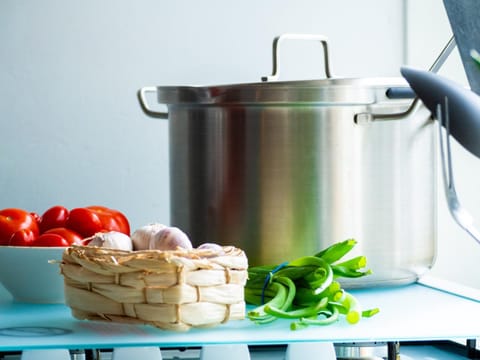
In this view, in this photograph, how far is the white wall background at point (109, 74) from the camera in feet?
5.94

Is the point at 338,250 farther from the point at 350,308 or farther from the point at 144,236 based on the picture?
the point at 144,236

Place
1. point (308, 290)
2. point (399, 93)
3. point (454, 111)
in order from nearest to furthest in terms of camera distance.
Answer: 1. point (454, 111)
2. point (308, 290)
3. point (399, 93)

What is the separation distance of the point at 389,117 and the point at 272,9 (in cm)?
98

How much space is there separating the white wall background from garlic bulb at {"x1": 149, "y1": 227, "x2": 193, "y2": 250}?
103cm

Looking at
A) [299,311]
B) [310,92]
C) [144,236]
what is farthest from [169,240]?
[310,92]

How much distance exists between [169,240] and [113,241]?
56mm

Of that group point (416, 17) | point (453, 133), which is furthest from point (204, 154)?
point (416, 17)

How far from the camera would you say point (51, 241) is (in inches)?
37.3

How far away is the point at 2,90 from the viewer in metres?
1.80

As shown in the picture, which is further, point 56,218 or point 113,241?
point 56,218

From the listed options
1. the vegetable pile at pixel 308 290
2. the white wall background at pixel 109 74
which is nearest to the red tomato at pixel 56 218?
the vegetable pile at pixel 308 290

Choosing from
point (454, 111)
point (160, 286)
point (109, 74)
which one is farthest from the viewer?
point (109, 74)

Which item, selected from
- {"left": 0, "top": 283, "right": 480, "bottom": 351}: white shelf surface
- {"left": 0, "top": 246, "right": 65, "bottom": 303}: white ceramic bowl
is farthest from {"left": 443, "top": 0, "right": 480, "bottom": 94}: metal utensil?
{"left": 0, "top": 246, "right": 65, "bottom": 303}: white ceramic bowl

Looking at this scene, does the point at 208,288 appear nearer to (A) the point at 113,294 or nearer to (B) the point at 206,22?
(A) the point at 113,294
